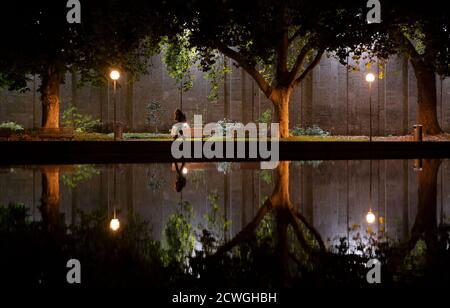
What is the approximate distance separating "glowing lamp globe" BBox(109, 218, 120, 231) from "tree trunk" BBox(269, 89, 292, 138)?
58.5ft

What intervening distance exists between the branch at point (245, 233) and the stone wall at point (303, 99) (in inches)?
1085

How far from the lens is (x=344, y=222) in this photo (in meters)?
6.02

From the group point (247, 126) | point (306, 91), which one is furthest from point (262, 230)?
point (306, 91)

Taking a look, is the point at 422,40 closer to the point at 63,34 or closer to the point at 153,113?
the point at 153,113

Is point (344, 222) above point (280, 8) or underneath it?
underneath

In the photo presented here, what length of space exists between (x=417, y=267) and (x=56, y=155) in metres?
14.7

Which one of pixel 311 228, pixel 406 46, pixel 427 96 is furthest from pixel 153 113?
pixel 311 228

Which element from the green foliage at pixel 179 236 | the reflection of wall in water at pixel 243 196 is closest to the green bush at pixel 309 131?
the reflection of wall in water at pixel 243 196

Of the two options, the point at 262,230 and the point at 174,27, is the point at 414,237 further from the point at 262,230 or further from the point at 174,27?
the point at 174,27

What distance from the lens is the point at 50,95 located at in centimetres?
2430

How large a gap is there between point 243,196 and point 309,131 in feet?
83.3

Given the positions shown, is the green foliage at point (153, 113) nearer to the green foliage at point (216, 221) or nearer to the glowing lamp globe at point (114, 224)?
the green foliage at point (216, 221)

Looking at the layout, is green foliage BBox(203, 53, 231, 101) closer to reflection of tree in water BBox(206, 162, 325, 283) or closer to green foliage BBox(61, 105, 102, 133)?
green foliage BBox(61, 105, 102, 133)

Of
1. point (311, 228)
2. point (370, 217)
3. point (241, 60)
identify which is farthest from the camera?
point (241, 60)
